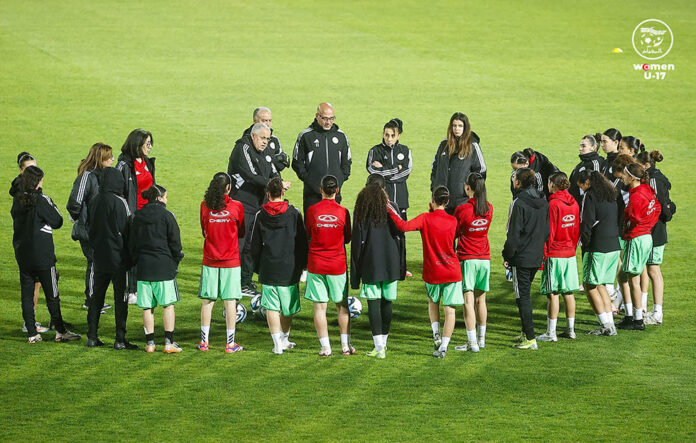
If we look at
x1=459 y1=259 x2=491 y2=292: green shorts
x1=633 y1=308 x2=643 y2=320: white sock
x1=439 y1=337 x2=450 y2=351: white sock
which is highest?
x1=459 y1=259 x2=491 y2=292: green shorts

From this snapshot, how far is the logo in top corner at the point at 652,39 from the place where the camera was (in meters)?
31.2

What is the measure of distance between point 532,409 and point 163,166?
1309 centimetres

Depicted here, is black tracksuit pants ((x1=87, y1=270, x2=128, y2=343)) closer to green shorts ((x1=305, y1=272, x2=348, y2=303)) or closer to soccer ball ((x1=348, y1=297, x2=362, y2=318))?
green shorts ((x1=305, y1=272, x2=348, y2=303))

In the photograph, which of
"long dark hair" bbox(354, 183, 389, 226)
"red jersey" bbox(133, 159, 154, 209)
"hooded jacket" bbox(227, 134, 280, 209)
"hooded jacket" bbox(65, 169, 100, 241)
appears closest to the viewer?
"long dark hair" bbox(354, 183, 389, 226)

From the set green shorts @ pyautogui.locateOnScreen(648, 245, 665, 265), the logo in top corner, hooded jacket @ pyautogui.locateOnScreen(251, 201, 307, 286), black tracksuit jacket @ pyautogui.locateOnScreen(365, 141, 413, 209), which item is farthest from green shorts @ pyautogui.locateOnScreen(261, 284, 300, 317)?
the logo in top corner

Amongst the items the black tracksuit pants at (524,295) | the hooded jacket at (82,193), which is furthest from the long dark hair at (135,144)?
the black tracksuit pants at (524,295)

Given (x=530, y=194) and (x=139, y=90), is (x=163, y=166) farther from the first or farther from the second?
(x=530, y=194)

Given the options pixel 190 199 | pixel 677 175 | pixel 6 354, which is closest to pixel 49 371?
pixel 6 354

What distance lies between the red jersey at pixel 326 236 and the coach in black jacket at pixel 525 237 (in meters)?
1.69

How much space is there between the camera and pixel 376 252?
31.4ft

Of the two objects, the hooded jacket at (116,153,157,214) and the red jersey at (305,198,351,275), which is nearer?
the red jersey at (305,198,351,275)

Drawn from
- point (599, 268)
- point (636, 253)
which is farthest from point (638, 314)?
point (599, 268)

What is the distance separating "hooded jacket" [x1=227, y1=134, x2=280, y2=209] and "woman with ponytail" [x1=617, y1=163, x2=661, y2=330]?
4.14 m

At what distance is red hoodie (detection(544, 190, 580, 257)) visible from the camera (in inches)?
401
